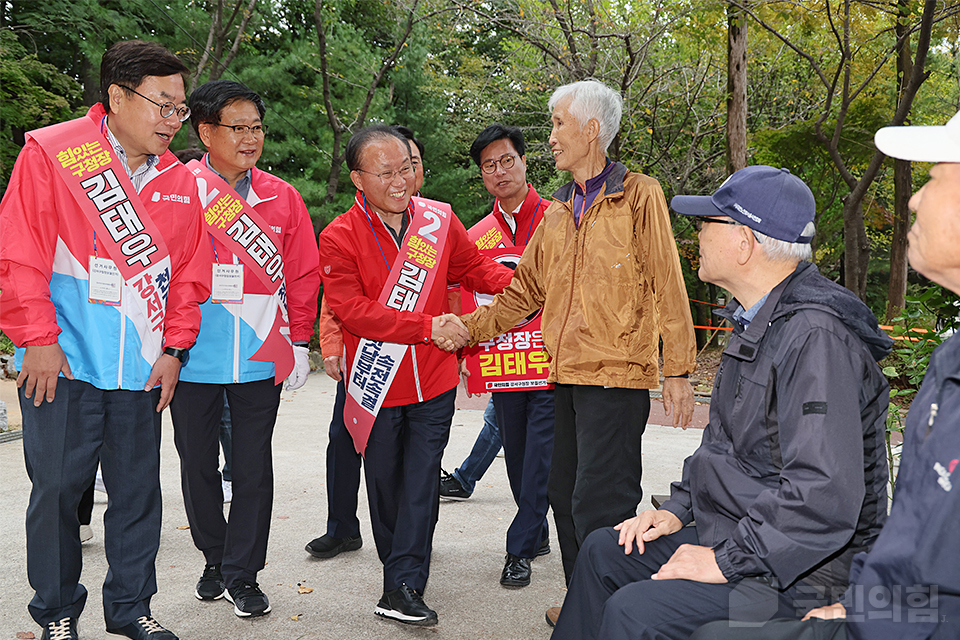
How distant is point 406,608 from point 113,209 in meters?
2.03

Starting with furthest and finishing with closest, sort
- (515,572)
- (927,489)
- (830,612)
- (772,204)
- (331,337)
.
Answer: (331,337)
(515,572)
(772,204)
(830,612)
(927,489)

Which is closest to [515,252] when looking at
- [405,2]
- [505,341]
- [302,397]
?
[505,341]

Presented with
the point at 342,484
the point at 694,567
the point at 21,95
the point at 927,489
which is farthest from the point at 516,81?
the point at 927,489

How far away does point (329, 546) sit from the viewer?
428cm

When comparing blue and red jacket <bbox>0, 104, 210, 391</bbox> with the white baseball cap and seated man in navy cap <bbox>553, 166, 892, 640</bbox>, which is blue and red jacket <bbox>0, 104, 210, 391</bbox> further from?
the white baseball cap

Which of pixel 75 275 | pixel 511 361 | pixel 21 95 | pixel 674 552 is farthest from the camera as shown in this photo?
pixel 21 95

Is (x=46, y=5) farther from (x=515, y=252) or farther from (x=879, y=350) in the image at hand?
(x=879, y=350)

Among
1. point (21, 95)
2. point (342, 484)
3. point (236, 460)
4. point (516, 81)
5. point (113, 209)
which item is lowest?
point (342, 484)

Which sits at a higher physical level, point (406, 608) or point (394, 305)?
point (394, 305)

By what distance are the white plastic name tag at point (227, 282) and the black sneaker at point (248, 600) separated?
50.5 inches

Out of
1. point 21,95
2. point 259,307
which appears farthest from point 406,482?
point 21,95

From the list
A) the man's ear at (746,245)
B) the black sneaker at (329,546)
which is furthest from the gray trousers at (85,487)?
the man's ear at (746,245)

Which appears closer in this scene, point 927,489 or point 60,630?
point 927,489

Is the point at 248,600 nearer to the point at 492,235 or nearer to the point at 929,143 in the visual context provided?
the point at 492,235
